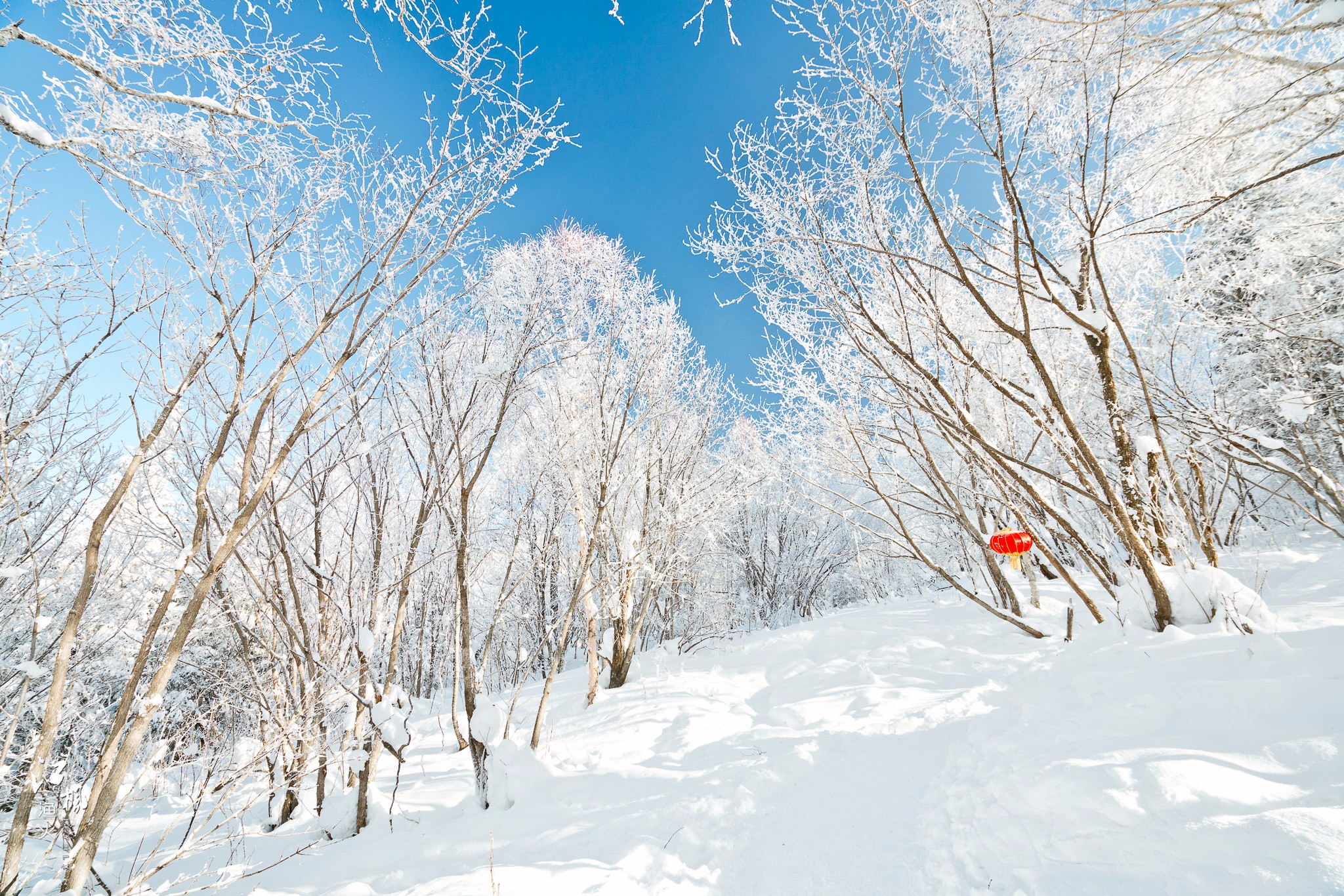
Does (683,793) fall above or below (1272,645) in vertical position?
below

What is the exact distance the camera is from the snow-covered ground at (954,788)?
5.17 feet

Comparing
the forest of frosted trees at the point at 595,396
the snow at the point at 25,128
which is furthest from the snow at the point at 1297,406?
the snow at the point at 25,128

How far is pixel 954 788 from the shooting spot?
243 centimetres

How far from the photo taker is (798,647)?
699 cm

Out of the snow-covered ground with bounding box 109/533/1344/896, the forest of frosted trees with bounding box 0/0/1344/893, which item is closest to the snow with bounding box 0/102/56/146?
the forest of frosted trees with bounding box 0/0/1344/893

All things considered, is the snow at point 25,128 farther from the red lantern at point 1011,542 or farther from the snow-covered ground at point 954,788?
the red lantern at point 1011,542

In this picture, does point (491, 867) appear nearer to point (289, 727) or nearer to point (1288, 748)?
point (289, 727)

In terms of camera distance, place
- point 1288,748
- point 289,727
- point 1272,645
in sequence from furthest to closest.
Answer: point 289,727 < point 1272,645 < point 1288,748

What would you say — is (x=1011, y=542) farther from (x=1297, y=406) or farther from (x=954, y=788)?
(x=954, y=788)

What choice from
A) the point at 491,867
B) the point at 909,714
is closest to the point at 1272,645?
the point at 909,714

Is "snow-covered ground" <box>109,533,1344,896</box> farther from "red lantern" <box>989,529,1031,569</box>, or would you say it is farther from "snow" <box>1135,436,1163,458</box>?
"snow" <box>1135,436,1163,458</box>

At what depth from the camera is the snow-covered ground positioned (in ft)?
5.17

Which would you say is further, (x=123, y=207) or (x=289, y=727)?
(x=289, y=727)

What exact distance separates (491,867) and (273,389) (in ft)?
7.76
